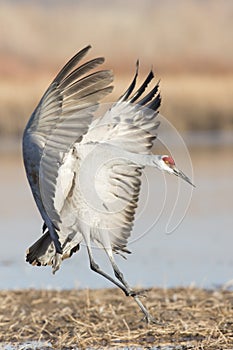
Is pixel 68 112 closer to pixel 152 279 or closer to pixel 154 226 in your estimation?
pixel 152 279

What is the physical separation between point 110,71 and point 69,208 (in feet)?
3.70

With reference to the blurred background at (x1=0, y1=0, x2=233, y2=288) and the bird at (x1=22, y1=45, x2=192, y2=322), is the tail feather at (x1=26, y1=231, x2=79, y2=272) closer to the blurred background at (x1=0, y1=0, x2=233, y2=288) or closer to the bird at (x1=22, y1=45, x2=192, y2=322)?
the bird at (x1=22, y1=45, x2=192, y2=322)

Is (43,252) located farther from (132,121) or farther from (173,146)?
(173,146)

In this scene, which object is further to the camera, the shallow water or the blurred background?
the blurred background

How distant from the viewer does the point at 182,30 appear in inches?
2744

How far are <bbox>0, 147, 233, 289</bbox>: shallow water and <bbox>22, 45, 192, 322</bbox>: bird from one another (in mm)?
1691

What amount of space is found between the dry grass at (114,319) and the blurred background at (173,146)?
673 millimetres

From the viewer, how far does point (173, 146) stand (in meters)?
23.6

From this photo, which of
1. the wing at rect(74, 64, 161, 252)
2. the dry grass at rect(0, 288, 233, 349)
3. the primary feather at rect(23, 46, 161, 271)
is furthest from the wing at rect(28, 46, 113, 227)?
the dry grass at rect(0, 288, 233, 349)

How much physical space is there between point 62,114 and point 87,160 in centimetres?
46

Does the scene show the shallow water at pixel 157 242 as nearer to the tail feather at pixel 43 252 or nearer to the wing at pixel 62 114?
the tail feather at pixel 43 252

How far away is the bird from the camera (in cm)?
698

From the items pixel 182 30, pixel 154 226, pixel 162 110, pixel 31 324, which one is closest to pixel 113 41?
pixel 182 30

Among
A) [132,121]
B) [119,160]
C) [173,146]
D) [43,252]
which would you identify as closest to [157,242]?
[43,252]
